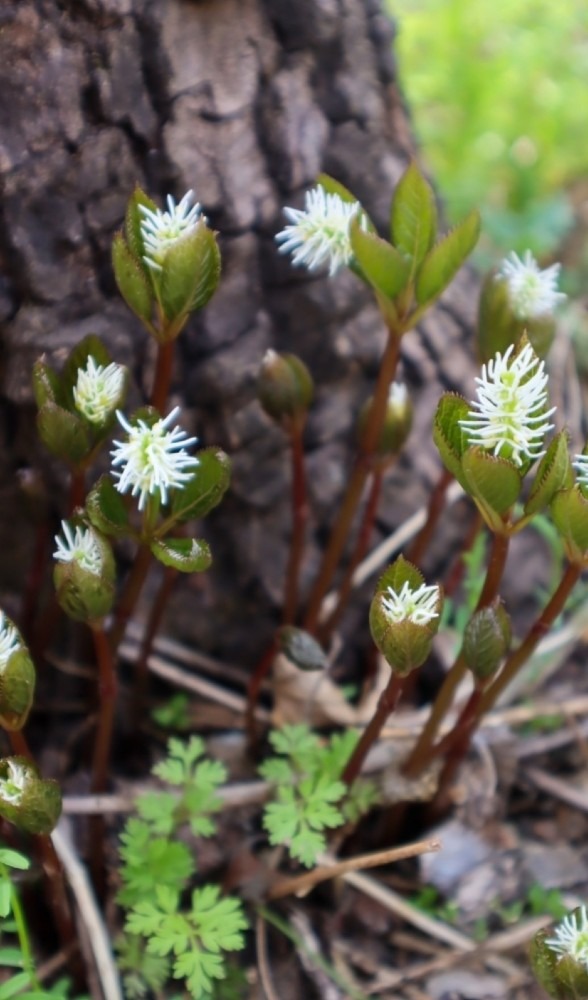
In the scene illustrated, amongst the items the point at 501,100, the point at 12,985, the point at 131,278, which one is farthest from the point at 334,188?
the point at 501,100

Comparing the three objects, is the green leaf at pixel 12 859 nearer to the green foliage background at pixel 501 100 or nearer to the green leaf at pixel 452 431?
the green leaf at pixel 452 431

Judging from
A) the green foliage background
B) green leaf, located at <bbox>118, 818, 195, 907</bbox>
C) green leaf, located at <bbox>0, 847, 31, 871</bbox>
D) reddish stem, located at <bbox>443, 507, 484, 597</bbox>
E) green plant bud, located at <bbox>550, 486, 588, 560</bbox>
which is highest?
the green foliage background

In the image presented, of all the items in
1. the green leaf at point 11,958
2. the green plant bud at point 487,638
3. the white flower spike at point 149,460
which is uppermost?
the white flower spike at point 149,460

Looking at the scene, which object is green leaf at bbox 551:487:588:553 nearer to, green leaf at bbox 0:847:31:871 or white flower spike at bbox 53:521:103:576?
white flower spike at bbox 53:521:103:576

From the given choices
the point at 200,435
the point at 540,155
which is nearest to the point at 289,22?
the point at 200,435

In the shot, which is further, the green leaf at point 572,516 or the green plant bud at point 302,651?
the green plant bud at point 302,651

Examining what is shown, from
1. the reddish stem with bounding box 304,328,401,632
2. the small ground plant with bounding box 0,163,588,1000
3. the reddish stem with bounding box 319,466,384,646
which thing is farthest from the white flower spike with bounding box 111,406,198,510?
the reddish stem with bounding box 319,466,384,646

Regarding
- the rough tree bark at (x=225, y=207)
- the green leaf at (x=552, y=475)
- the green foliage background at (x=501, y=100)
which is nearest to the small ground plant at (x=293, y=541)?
the green leaf at (x=552, y=475)
